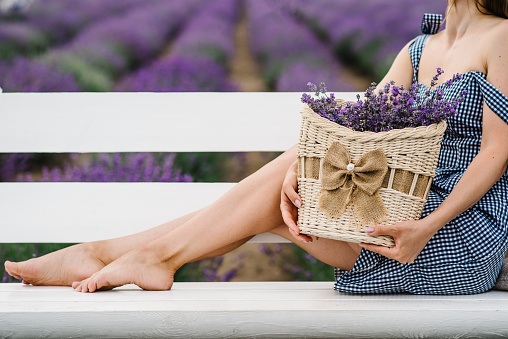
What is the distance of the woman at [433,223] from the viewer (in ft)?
4.05

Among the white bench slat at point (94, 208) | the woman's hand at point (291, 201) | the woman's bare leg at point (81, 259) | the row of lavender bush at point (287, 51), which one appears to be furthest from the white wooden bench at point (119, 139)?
the woman's hand at point (291, 201)

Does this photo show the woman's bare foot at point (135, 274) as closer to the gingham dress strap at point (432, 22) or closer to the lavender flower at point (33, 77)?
the gingham dress strap at point (432, 22)

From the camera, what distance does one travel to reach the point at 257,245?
263 cm

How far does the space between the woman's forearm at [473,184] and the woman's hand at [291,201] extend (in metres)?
0.29

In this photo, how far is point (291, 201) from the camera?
4.15ft

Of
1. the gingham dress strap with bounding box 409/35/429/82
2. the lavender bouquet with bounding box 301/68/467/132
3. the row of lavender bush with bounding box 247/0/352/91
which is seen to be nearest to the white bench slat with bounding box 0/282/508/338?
the lavender bouquet with bounding box 301/68/467/132

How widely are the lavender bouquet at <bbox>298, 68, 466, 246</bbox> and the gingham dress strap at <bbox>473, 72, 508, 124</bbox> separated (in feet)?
0.62

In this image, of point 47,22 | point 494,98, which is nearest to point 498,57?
point 494,98

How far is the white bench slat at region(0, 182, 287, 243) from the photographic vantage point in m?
1.91

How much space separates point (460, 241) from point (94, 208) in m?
1.24

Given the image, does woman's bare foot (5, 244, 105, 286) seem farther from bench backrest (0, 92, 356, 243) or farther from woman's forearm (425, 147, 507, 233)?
woman's forearm (425, 147, 507, 233)

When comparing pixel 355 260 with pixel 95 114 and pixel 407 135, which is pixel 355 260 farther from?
pixel 95 114

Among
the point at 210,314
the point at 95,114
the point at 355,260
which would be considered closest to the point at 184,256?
the point at 210,314

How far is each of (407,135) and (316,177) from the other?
0.21m
